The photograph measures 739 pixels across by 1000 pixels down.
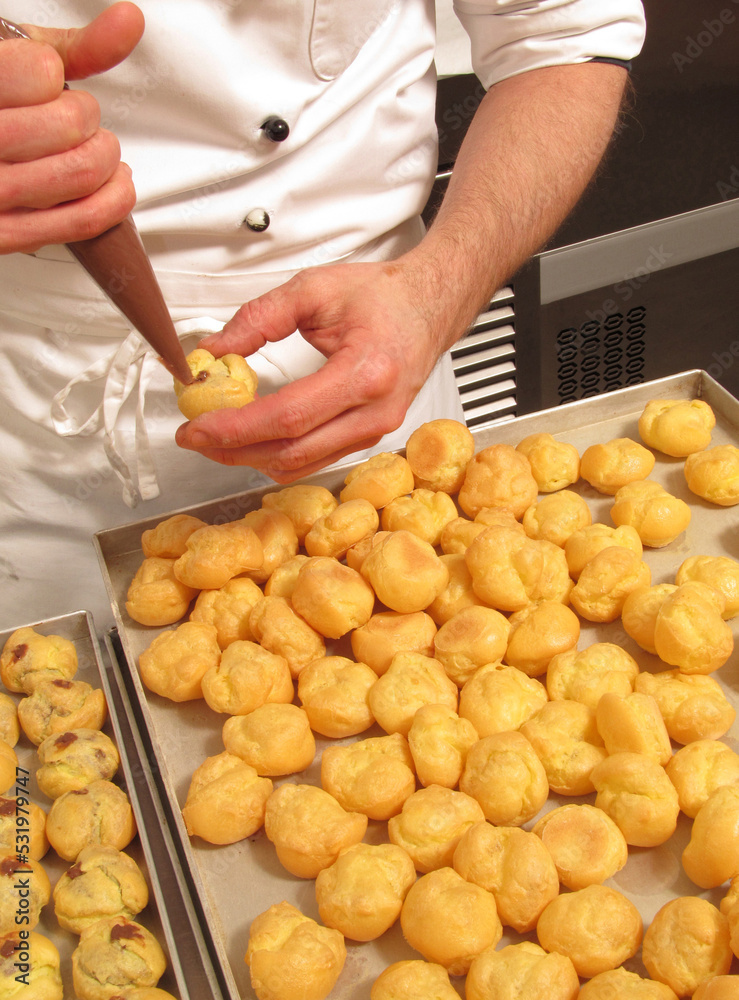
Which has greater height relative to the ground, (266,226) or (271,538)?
(266,226)

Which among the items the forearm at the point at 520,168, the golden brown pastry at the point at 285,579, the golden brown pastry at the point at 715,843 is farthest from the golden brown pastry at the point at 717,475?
the golden brown pastry at the point at 285,579

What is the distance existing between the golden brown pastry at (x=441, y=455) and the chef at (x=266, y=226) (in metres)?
0.13

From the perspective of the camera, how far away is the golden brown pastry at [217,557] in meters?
1.41

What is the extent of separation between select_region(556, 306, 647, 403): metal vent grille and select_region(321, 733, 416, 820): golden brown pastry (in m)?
1.79

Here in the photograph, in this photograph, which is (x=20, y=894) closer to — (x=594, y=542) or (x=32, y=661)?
(x=32, y=661)

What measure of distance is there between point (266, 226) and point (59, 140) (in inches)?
23.5

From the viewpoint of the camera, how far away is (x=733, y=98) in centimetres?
263

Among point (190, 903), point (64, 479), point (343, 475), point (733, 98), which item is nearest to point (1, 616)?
point (64, 479)

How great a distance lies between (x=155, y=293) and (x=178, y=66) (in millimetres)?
509

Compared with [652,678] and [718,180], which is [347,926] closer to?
[652,678]

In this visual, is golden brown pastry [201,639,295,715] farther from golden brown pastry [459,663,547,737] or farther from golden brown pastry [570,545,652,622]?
golden brown pastry [570,545,652,622]

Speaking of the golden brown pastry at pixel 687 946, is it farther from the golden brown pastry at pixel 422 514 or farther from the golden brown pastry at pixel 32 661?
the golden brown pastry at pixel 32 661

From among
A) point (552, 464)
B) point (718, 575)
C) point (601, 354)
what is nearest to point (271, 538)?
point (552, 464)

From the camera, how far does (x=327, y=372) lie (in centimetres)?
130
